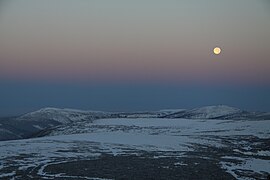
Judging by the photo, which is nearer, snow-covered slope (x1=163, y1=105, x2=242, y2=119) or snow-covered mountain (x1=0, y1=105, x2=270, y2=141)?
snow-covered mountain (x1=0, y1=105, x2=270, y2=141)

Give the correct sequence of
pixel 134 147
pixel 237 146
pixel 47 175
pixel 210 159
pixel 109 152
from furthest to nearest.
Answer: pixel 237 146 < pixel 134 147 < pixel 109 152 < pixel 210 159 < pixel 47 175

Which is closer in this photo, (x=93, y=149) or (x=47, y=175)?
(x=47, y=175)

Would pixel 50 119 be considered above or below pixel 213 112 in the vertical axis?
below

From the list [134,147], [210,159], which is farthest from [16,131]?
[210,159]

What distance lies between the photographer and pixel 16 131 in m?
137

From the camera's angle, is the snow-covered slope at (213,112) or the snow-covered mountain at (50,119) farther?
the snow-covered slope at (213,112)

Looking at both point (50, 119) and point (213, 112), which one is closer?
point (50, 119)

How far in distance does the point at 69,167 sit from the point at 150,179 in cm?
840

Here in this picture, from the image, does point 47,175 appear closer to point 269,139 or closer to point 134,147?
point 134,147

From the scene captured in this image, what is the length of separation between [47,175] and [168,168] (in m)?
11.6

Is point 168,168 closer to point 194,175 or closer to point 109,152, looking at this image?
point 194,175

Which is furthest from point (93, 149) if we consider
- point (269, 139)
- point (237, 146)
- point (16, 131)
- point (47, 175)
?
point (16, 131)

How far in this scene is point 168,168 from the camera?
1331 inches

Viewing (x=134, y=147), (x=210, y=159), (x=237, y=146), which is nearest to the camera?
(x=210, y=159)
